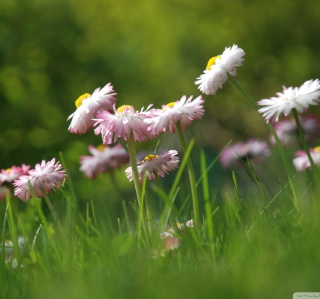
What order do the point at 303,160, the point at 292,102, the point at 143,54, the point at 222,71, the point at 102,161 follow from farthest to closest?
the point at 143,54 < the point at 102,161 < the point at 303,160 < the point at 222,71 < the point at 292,102

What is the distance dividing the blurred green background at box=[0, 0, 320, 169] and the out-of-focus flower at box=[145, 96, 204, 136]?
602 cm

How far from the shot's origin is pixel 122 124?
6.16ft

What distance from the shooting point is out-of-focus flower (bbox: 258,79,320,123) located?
6.02 feet

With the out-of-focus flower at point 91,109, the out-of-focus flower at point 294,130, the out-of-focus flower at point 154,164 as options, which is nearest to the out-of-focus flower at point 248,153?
the out-of-focus flower at point 294,130

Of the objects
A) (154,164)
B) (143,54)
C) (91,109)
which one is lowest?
(154,164)

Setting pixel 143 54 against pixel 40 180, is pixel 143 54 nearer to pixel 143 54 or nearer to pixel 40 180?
pixel 143 54

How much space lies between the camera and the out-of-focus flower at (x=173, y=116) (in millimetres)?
1875

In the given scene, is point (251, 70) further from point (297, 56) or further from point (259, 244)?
point (259, 244)

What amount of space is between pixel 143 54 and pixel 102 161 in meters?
6.88

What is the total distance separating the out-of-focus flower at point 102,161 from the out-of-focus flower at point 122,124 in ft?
2.84

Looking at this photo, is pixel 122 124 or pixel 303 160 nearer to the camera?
pixel 122 124

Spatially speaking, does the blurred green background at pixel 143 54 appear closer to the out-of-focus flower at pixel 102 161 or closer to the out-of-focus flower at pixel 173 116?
the out-of-focus flower at pixel 102 161

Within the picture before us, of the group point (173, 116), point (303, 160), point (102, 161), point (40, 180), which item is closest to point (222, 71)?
point (173, 116)

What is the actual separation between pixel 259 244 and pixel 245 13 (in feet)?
27.2
